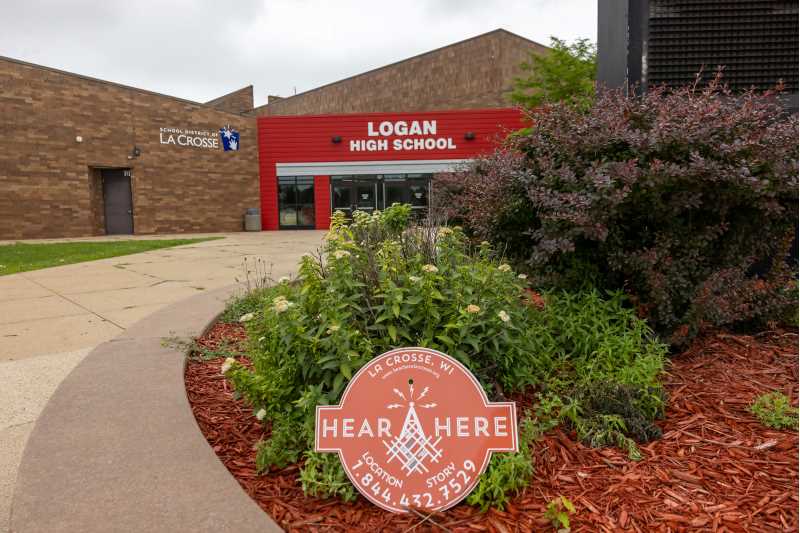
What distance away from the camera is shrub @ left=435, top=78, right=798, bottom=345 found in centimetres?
328

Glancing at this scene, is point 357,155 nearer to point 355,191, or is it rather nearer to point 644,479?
point 355,191

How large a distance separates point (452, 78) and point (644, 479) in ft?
121

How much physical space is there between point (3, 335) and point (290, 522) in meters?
3.87

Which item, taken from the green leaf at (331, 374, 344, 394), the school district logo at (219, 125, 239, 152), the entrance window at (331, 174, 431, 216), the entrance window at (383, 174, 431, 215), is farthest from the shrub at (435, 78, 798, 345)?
the school district logo at (219, 125, 239, 152)

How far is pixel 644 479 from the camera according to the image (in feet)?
7.38

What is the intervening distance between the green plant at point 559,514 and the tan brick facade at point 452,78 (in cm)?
3431

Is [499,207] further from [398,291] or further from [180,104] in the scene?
[180,104]

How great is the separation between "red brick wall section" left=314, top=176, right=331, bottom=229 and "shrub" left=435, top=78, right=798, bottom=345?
21.6 m

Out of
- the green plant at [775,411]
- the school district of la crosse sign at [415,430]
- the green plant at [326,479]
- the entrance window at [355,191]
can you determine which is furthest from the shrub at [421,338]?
the entrance window at [355,191]

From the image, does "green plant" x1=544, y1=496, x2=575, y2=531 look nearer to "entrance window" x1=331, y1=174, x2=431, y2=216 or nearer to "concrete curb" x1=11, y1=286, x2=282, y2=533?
"concrete curb" x1=11, y1=286, x2=282, y2=533

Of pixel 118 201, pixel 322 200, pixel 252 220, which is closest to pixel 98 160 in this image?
pixel 118 201

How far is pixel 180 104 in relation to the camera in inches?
886

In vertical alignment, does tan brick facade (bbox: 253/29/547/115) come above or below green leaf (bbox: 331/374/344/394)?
above

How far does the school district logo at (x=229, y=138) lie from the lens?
78.1 feet
